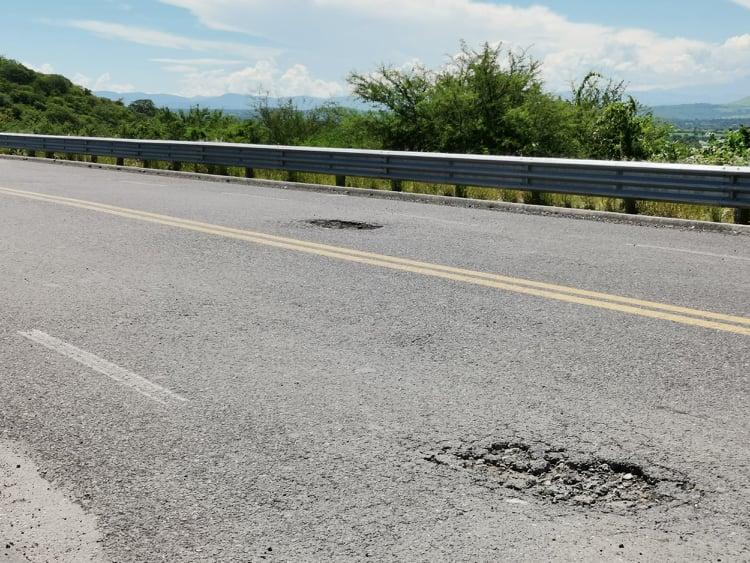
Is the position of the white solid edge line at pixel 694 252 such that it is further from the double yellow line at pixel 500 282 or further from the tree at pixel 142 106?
the tree at pixel 142 106

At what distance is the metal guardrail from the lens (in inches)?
457

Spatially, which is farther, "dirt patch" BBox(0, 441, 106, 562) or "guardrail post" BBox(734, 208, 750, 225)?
"guardrail post" BBox(734, 208, 750, 225)

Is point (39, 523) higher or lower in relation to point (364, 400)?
lower

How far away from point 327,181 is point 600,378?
48.6ft

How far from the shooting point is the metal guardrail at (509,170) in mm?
11609

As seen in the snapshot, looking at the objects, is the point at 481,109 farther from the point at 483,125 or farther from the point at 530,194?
the point at 530,194

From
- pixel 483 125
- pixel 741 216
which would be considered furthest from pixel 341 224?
pixel 483 125

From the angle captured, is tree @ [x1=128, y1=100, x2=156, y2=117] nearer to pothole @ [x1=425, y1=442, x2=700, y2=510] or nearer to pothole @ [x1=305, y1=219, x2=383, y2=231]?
pothole @ [x1=305, y1=219, x2=383, y2=231]

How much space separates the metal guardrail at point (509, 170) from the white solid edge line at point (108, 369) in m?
9.32

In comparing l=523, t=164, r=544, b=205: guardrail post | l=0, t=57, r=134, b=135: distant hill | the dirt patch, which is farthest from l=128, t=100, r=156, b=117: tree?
the dirt patch

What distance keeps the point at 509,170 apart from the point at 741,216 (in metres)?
4.12

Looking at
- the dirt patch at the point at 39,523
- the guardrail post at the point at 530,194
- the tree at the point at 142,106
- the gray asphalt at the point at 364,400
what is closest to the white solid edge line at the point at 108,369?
the gray asphalt at the point at 364,400

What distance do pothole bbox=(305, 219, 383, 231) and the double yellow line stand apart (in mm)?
1193

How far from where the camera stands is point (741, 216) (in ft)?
37.7
